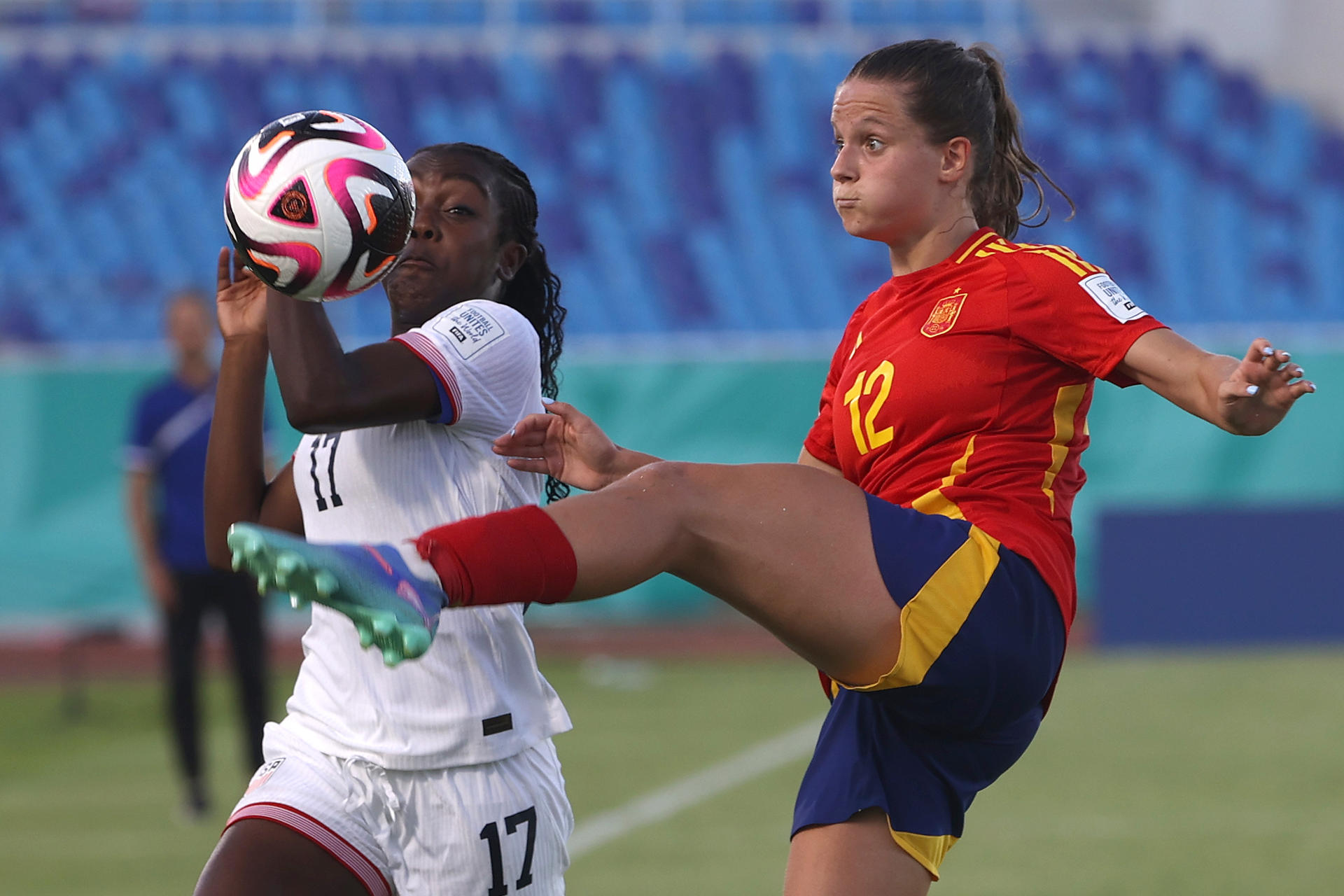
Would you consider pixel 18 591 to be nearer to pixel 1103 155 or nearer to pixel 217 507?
pixel 217 507

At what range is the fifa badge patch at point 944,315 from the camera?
329 cm

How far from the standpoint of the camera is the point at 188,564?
8125 mm

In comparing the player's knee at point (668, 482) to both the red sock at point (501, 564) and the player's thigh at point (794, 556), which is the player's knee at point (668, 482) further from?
the red sock at point (501, 564)

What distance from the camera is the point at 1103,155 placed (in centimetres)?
1850

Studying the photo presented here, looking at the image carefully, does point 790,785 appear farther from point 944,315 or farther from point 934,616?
point 934,616

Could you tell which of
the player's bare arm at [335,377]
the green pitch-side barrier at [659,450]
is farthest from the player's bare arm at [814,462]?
the green pitch-side barrier at [659,450]

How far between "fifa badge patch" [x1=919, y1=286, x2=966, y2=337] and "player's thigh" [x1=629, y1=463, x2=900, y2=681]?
414 mm

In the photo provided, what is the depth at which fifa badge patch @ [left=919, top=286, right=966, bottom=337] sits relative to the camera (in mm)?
3293

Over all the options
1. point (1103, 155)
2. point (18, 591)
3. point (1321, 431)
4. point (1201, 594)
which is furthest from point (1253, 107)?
point (18, 591)

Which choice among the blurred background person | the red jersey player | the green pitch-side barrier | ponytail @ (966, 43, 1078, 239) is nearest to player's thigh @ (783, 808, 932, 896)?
the red jersey player

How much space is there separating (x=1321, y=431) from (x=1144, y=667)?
104 inches

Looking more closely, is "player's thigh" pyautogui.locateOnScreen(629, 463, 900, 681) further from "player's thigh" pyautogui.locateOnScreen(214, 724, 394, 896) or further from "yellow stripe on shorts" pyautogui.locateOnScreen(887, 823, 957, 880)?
"player's thigh" pyautogui.locateOnScreen(214, 724, 394, 896)

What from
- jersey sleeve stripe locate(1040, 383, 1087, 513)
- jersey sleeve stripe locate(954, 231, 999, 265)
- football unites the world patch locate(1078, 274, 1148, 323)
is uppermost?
jersey sleeve stripe locate(954, 231, 999, 265)

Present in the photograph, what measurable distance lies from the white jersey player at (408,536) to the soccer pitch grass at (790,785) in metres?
3.50
